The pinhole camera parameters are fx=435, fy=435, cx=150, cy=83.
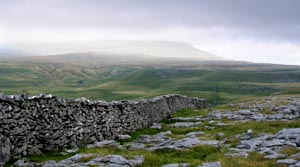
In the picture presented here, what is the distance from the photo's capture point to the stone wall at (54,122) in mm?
16625

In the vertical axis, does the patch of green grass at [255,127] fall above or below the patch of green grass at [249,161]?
below

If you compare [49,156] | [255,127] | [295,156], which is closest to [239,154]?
[295,156]

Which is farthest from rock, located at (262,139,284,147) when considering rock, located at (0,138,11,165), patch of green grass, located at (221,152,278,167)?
rock, located at (0,138,11,165)

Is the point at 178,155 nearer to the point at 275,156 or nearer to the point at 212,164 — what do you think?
the point at 212,164

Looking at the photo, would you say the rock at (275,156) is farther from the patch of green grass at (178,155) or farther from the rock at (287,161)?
the patch of green grass at (178,155)

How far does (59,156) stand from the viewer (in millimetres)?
17688

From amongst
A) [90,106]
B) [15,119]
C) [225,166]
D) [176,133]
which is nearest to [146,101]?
[176,133]

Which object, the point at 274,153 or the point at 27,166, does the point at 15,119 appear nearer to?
the point at 27,166

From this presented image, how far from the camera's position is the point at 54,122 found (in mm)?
19141

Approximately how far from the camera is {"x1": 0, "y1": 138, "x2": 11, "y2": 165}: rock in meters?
15.9

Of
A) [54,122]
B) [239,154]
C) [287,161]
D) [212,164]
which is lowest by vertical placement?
[239,154]

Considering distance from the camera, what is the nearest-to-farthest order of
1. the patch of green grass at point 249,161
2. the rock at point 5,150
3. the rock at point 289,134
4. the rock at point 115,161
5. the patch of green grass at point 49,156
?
the patch of green grass at point 249,161 < the rock at point 115,161 < the rock at point 5,150 < the patch of green grass at point 49,156 < the rock at point 289,134

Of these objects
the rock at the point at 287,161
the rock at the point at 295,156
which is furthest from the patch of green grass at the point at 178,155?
the rock at the point at 295,156

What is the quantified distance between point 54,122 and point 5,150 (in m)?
3.29
